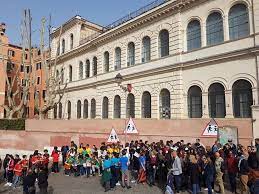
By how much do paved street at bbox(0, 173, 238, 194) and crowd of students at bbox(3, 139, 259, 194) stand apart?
0.40m

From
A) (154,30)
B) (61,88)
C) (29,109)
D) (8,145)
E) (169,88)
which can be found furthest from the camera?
(29,109)

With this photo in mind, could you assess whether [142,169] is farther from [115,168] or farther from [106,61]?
[106,61]

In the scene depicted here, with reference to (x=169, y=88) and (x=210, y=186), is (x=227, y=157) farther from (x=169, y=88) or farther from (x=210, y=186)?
(x=169, y=88)

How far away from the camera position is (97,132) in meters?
25.8

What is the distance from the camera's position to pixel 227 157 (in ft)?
40.9

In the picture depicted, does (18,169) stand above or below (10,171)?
above

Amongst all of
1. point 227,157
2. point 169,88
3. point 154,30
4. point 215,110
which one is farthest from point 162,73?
point 227,157

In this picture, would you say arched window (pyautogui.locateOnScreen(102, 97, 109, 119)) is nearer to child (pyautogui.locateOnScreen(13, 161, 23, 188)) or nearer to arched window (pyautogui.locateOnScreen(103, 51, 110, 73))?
arched window (pyautogui.locateOnScreen(103, 51, 110, 73))

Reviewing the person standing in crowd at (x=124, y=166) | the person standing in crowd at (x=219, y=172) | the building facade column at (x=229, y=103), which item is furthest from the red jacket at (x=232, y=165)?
the building facade column at (x=229, y=103)

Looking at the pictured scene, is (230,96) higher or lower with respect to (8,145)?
higher

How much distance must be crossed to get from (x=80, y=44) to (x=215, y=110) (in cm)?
2370

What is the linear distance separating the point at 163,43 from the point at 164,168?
1636cm

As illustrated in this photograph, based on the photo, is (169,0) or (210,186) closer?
(210,186)

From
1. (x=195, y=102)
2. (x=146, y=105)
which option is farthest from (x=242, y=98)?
(x=146, y=105)
